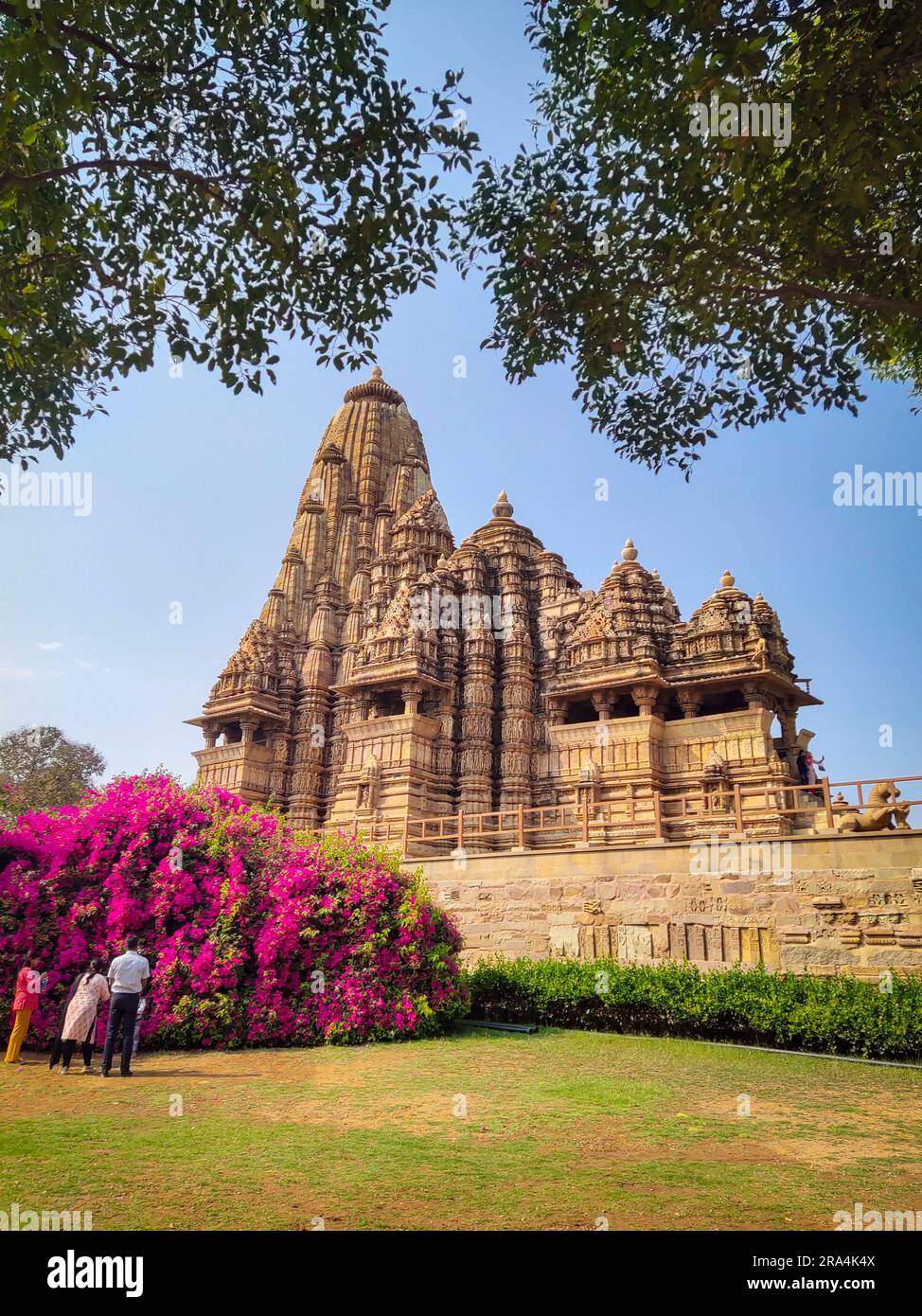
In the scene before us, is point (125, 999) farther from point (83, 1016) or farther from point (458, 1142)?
point (458, 1142)

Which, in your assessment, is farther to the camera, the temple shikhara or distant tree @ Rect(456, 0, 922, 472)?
the temple shikhara

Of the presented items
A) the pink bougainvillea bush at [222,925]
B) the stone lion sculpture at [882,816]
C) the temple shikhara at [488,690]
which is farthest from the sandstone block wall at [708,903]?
the pink bougainvillea bush at [222,925]

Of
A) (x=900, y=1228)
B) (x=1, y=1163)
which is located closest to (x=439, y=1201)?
(x=900, y=1228)

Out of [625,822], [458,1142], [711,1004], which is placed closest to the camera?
[458,1142]

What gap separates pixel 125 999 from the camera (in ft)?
29.6

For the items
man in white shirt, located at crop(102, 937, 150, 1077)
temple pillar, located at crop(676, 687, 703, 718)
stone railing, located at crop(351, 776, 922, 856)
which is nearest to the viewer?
man in white shirt, located at crop(102, 937, 150, 1077)

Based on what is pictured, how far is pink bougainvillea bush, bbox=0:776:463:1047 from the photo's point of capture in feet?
35.3

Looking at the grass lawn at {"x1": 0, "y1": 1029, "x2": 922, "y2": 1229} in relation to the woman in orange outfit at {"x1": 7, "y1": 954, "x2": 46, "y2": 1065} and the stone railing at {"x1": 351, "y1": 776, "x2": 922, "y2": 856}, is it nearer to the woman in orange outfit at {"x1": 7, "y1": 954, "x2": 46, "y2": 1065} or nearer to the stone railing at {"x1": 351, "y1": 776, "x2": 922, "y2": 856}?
the woman in orange outfit at {"x1": 7, "y1": 954, "x2": 46, "y2": 1065}

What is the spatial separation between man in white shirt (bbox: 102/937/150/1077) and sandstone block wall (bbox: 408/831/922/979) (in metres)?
8.88

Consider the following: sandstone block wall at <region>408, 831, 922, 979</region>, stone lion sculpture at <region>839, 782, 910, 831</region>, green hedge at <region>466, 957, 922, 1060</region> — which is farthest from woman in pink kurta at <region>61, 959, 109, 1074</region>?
stone lion sculpture at <region>839, 782, 910, 831</region>

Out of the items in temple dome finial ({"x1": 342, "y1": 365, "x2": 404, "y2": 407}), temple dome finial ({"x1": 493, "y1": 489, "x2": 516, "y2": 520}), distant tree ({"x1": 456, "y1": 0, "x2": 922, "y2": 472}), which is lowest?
distant tree ({"x1": 456, "y1": 0, "x2": 922, "y2": 472})

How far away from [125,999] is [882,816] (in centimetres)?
1131

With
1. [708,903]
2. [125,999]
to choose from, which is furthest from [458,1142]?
[708,903]

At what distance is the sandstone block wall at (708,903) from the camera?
503 inches
